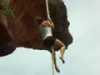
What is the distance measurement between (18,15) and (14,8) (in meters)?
0.19

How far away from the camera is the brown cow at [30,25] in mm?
10680

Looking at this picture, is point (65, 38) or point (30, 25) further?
point (65, 38)

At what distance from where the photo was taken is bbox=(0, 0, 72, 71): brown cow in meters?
10.7

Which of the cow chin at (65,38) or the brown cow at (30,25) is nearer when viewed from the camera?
the brown cow at (30,25)

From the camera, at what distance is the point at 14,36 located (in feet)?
36.6

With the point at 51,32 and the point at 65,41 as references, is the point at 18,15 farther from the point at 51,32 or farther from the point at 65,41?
the point at 65,41

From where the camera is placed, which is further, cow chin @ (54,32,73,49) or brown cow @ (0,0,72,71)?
cow chin @ (54,32,73,49)

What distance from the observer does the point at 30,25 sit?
11.6 meters

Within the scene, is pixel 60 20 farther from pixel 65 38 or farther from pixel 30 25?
pixel 30 25

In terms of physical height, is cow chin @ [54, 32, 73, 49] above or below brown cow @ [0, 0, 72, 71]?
below

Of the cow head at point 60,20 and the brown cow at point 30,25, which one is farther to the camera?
the cow head at point 60,20

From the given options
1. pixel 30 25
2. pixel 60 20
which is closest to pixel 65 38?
pixel 60 20

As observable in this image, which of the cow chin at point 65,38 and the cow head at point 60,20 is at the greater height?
the cow head at point 60,20

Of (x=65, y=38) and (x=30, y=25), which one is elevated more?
(x=30, y=25)
